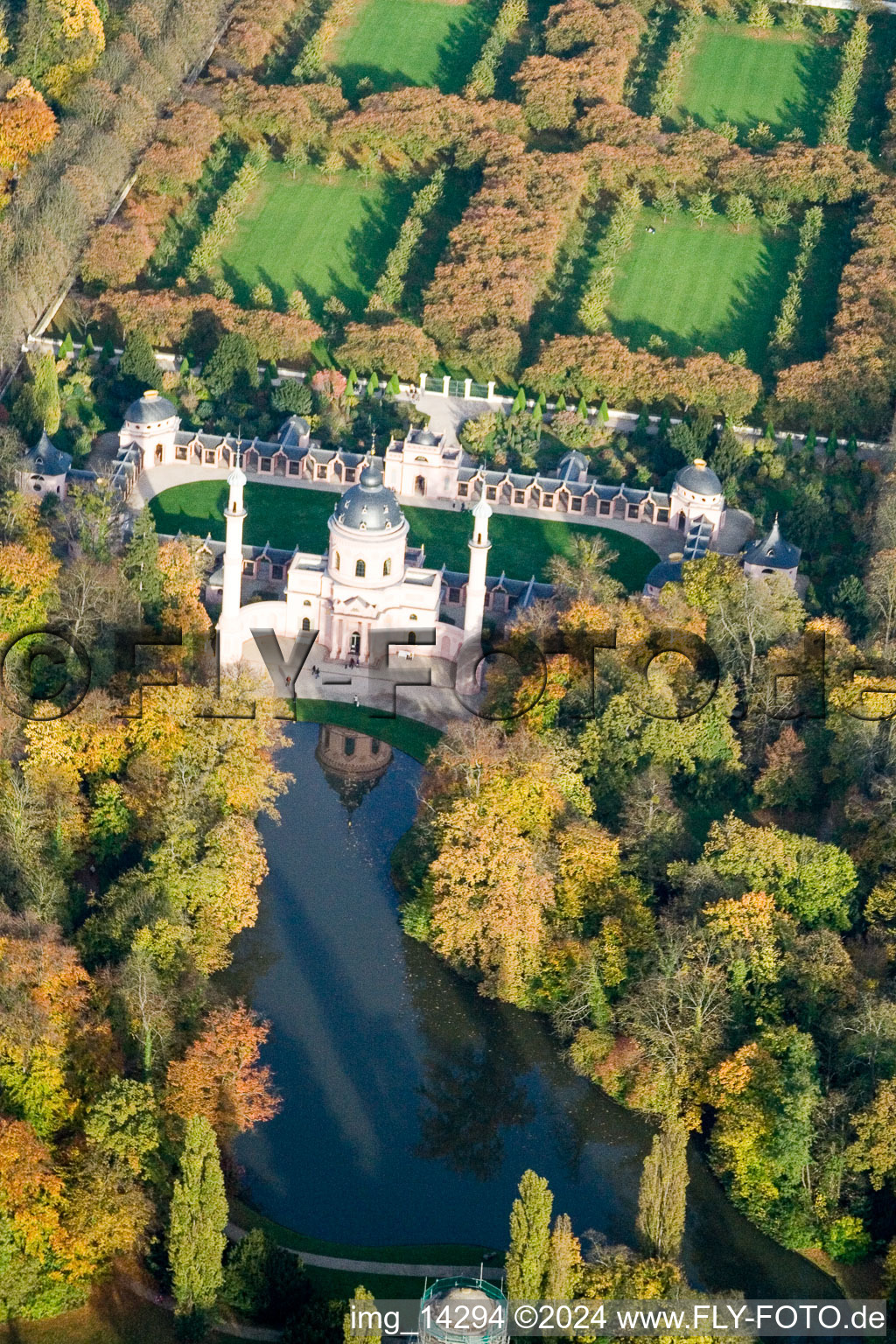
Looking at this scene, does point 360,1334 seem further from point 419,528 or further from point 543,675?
point 419,528

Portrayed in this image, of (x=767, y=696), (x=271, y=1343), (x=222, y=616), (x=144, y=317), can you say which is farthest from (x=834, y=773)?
(x=144, y=317)

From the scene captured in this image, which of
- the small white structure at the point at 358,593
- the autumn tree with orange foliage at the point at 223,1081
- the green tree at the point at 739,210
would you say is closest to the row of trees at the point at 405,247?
the green tree at the point at 739,210

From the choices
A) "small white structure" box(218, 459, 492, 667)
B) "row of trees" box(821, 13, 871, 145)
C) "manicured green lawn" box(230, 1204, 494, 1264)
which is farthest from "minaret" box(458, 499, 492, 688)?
"row of trees" box(821, 13, 871, 145)

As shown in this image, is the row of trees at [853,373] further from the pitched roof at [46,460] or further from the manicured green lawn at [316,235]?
the pitched roof at [46,460]

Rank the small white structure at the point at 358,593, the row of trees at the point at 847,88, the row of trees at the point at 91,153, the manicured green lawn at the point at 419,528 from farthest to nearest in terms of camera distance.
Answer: the row of trees at the point at 847,88 → the row of trees at the point at 91,153 → the manicured green lawn at the point at 419,528 → the small white structure at the point at 358,593

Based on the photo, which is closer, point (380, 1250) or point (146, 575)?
point (380, 1250)

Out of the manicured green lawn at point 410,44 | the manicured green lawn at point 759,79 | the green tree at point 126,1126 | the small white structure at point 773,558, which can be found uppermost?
the manicured green lawn at point 759,79

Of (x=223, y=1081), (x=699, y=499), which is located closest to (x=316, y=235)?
(x=699, y=499)
